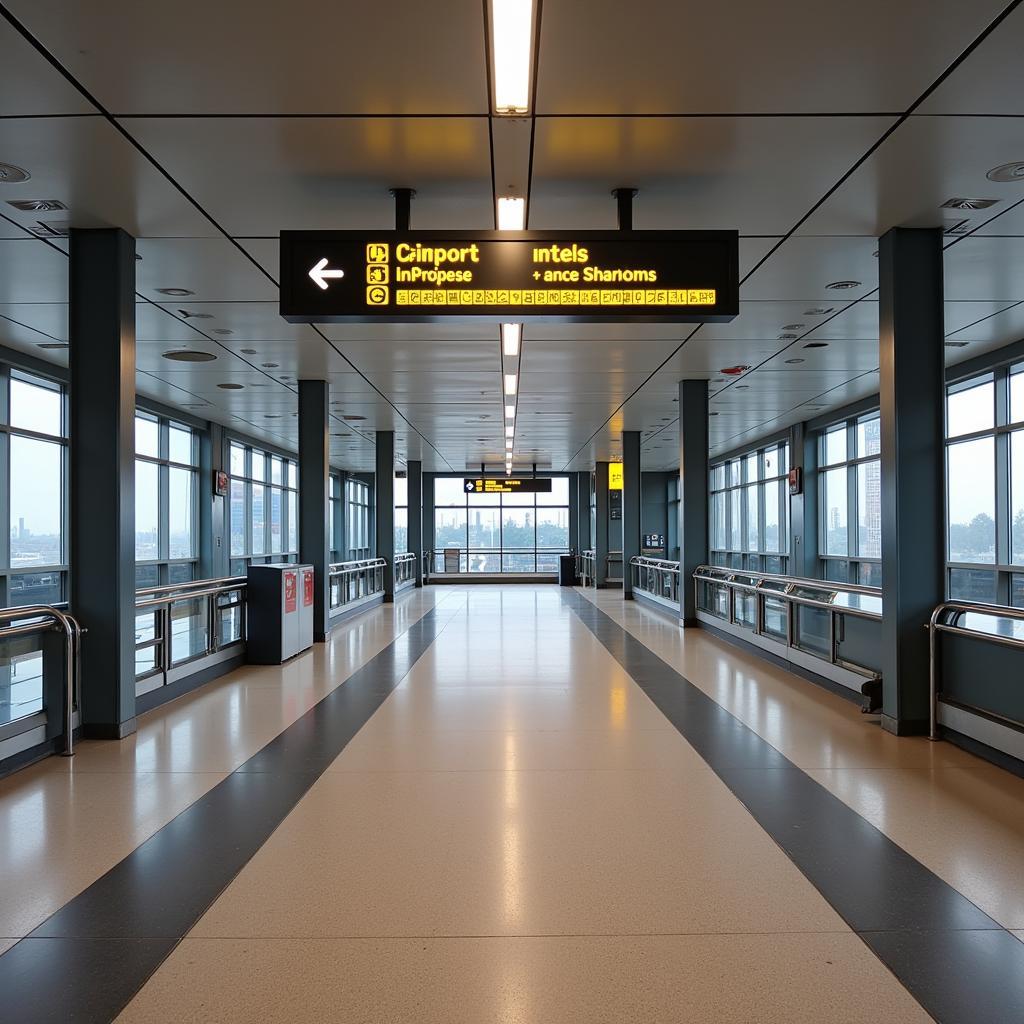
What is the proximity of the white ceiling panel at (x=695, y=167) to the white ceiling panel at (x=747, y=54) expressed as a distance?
0.67 ft

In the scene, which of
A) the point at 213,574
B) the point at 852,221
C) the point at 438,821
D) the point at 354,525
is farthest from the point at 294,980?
the point at 354,525

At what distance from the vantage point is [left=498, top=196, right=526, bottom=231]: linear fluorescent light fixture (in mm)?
5572

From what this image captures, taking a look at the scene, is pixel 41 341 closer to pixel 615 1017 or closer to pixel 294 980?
pixel 294 980

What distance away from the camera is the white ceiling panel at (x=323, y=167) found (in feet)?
15.1

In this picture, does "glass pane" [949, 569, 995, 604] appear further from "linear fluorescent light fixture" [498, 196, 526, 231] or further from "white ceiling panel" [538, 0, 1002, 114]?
"white ceiling panel" [538, 0, 1002, 114]

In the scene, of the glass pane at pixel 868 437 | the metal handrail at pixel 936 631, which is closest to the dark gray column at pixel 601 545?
the glass pane at pixel 868 437

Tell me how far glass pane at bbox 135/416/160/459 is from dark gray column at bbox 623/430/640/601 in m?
9.77

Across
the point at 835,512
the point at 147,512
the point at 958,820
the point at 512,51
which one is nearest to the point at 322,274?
the point at 512,51

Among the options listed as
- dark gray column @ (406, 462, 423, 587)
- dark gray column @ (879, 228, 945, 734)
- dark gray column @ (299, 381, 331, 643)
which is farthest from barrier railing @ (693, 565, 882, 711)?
dark gray column @ (406, 462, 423, 587)

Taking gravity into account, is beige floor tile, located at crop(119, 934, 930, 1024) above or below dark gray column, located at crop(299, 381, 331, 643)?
below

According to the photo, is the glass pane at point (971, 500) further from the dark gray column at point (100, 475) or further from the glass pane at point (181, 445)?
the glass pane at point (181, 445)

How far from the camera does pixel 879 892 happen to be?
338cm

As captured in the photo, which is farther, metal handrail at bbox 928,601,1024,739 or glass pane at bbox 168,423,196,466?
glass pane at bbox 168,423,196,466

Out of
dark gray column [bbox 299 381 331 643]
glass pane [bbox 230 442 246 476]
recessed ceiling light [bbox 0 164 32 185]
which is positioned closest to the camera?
recessed ceiling light [bbox 0 164 32 185]
